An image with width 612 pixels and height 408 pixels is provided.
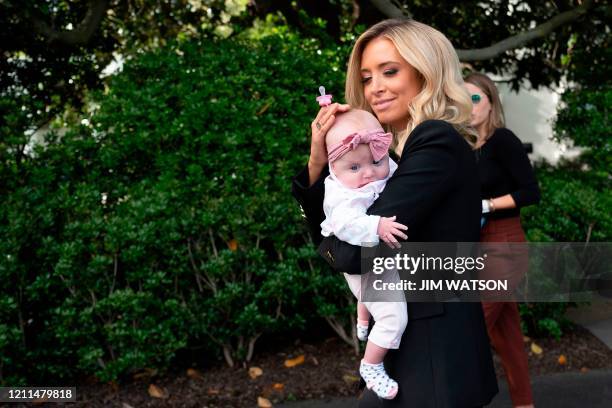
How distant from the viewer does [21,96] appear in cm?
516

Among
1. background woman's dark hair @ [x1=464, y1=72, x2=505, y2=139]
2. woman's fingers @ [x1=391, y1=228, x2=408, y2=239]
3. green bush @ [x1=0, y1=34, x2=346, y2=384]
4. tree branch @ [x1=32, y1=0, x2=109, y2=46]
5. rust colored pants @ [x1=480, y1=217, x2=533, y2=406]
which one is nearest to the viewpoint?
woman's fingers @ [x1=391, y1=228, x2=408, y2=239]

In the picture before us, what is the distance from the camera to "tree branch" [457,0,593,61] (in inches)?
251

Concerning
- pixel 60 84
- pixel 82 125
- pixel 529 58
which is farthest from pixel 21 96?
pixel 529 58

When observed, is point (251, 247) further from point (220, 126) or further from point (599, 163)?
point (599, 163)

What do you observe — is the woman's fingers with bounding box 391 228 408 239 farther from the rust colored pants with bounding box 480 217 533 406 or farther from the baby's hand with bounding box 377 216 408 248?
the rust colored pants with bounding box 480 217 533 406

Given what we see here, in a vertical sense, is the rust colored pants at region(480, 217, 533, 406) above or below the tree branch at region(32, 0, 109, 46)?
below

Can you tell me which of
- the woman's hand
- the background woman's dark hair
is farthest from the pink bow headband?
the background woman's dark hair

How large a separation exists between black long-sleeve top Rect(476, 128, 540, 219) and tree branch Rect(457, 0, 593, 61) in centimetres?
259

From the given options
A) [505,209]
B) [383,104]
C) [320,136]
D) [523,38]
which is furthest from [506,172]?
[523,38]

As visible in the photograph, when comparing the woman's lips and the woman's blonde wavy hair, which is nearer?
the woman's blonde wavy hair

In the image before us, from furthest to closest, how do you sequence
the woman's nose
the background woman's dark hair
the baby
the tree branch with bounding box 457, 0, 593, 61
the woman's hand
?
1. the tree branch with bounding box 457, 0, 593, 61
2. the background woman's dark hair
3. the woman's nose
4. the woman's hand
5. the baby

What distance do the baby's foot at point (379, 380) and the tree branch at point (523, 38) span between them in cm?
480

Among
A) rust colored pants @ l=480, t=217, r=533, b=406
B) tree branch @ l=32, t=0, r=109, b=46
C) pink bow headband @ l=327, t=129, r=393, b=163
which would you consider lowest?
rust colored pants @ l=480, t=217, r=533, b=406

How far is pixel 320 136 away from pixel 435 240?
0.50 metres
